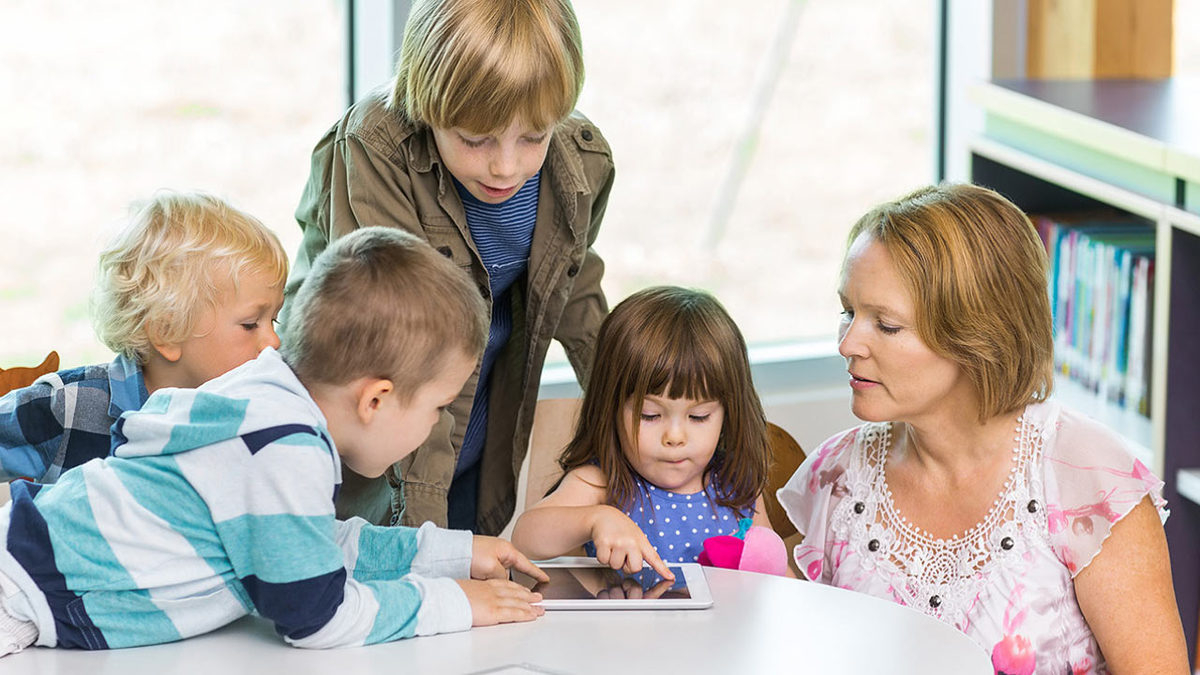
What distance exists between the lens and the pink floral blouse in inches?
60.7

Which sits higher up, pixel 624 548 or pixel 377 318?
pixel 377 318

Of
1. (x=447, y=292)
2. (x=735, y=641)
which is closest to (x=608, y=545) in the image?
(x=735, y=641)

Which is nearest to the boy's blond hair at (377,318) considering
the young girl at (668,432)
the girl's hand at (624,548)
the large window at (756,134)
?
the girl's hand at (624,548)

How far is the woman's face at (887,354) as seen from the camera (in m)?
1.56

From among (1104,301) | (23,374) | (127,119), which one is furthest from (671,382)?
(127,119)

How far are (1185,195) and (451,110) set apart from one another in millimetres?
1236

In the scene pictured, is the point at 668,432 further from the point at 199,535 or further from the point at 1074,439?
the point at 199,535

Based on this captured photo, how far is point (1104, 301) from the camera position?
2.54 m

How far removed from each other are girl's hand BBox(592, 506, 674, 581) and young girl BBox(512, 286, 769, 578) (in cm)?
17

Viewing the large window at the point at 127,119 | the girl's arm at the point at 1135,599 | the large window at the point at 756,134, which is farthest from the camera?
the large window at the point at 756,134

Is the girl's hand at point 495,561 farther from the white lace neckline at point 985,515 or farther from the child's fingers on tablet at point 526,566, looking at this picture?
the white lace neckline at point 985,515

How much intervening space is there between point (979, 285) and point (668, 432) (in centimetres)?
42

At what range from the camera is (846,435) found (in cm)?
180

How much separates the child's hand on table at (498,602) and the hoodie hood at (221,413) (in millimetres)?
219
